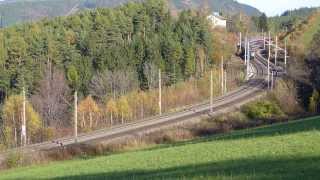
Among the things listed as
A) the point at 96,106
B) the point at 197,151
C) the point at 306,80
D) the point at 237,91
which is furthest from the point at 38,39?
the point at 197,151

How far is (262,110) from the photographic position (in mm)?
70188

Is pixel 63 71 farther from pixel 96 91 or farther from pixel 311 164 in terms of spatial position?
pixel 311 164

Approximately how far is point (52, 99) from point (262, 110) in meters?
31.1

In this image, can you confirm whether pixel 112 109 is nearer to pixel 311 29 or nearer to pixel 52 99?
pixel 52 99

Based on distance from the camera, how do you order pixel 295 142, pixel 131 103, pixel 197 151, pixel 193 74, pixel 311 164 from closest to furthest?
pixel 311 164 < pixel 295 142 < pixel 197 151 < pixel 131 103 < pixel 193 74

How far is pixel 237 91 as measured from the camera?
90.0 metres

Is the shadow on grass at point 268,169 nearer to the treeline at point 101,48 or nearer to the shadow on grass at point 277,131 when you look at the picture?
the shadow on grass at point 277,131

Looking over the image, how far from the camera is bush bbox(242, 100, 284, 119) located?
6928cm

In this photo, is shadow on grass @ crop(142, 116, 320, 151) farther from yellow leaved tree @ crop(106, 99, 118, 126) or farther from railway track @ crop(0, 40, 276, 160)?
yellow leaved tree @ crop(106, 99, 118, 126)

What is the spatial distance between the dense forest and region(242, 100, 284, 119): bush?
19369 mm

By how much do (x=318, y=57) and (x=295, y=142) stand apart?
2574 inches

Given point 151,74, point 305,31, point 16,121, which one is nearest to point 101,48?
point 151,74

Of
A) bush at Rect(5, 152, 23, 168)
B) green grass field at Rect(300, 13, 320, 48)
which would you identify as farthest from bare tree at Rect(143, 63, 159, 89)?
bush at Rect(5, 152, 23, 168)

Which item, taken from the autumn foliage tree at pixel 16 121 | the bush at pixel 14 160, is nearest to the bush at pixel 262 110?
the autumn foliage tree at pixel 16 121
